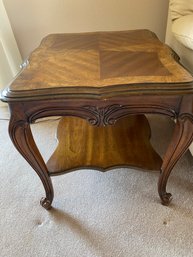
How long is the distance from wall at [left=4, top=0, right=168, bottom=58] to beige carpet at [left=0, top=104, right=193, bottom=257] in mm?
848

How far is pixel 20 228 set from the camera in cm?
85

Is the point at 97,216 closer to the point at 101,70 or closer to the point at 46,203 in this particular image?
the point at 46,203

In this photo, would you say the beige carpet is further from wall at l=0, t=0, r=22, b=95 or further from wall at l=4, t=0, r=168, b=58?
wall at l=4, t=0, r=168, b=58

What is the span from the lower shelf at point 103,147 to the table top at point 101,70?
377 mm

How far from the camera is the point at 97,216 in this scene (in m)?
0.87

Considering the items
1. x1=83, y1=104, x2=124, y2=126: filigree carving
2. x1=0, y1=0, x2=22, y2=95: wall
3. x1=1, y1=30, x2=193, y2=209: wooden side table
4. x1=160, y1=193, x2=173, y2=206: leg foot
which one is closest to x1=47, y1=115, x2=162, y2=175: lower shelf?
x1=1, y1=30, x2=193, y2=209: wooden side table

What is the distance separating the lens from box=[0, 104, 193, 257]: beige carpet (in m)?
0.76

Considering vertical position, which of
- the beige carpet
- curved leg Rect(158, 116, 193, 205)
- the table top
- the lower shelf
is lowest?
the beige carpet

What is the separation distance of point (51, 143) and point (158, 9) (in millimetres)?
1009

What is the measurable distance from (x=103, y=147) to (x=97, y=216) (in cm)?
29

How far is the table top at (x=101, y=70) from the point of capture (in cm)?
56

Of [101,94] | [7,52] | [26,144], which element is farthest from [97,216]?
[7,52]

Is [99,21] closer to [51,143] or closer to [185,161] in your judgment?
[51,143]

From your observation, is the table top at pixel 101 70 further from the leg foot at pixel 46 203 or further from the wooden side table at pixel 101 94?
the leg foot at pixel 46 203
